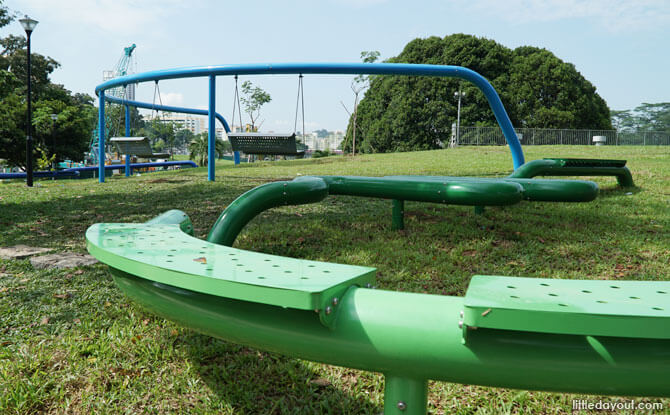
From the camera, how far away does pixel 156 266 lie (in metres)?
1.35

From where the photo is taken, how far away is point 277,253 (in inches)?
159

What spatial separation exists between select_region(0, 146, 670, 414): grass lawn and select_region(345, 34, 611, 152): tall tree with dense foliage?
28.6 m

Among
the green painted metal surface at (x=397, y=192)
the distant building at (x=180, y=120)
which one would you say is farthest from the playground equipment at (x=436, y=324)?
the distant building at (x=180, y=120)

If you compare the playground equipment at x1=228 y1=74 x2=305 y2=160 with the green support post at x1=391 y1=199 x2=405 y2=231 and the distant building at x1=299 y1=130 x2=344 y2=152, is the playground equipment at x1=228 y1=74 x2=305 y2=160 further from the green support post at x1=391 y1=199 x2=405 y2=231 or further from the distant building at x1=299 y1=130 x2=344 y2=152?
the distant building at x1=299 y1=130 x2=344 y2=152

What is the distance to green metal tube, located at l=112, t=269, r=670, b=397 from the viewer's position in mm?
1047

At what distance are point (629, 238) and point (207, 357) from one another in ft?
14.1

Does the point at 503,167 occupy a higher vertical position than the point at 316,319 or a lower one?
higher

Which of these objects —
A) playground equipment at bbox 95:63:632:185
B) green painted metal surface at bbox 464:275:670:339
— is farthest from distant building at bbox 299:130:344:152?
green painted metal surface at bbox 464:275:670:339

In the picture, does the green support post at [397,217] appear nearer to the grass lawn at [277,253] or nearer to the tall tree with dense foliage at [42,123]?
the grass lawn at [277,253]

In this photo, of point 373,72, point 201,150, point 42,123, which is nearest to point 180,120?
point 201,150

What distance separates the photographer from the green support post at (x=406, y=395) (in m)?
1.22

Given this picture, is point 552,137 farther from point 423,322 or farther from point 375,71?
point 423,322

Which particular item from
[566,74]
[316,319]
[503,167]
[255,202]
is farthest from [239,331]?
[566,74]

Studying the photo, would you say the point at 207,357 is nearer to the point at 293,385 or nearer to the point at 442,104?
the point at 293,385
